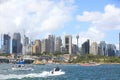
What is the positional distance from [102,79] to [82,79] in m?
4.90

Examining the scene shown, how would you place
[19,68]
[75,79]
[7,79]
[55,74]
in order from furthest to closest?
[19,68], [55,74], [75,79], [7,79]

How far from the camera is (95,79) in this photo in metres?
106

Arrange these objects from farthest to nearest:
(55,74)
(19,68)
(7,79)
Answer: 1. (19,68)
2. (55,74)
3. (7,79)

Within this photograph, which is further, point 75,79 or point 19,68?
point 19,68

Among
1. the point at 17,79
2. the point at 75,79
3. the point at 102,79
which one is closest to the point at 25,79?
the point at 17,79

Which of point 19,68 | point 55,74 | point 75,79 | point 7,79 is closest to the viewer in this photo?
point 7,79

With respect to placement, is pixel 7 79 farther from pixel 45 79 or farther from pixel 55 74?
pixel 55 74

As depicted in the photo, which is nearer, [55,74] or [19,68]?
[55,74]

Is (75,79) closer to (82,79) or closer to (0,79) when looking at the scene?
(82,79)

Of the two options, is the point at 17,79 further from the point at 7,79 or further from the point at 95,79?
the point at 95,79

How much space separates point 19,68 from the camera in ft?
567

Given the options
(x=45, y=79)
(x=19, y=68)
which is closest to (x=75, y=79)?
(x=45, y=79)

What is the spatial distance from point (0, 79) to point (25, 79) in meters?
5.33

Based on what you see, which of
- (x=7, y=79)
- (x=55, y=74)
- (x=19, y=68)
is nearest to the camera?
(x=7, y=79)
